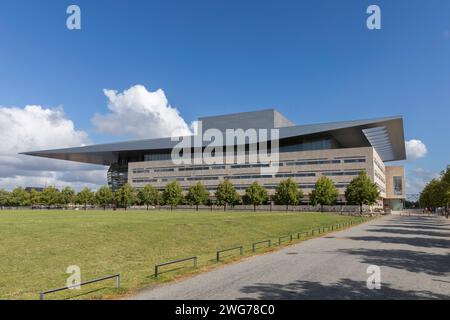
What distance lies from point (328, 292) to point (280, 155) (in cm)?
10554

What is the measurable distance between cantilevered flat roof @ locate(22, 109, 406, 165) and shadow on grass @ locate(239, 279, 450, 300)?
92.4 meters

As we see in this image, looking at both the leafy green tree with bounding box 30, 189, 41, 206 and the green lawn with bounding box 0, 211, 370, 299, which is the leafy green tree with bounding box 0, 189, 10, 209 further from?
the green lawn with bounding box 0, 211, 370, 299

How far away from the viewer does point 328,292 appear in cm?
1214

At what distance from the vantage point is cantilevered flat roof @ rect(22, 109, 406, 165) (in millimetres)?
104562

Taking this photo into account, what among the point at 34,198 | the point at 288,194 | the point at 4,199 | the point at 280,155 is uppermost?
the point at 280,155

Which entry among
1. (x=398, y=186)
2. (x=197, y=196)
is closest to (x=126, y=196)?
(x=197, y=196)

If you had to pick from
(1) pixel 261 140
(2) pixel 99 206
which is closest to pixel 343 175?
(1) pixel 261 140

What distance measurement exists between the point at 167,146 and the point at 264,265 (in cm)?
11715

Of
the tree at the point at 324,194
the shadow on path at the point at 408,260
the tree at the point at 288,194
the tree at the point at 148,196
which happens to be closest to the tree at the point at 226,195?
the tree at the point at 288,194

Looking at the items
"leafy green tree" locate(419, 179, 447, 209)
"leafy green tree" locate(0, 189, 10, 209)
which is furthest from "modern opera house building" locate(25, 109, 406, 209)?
"leafy green tree" locate(0, 189, 10, 209)

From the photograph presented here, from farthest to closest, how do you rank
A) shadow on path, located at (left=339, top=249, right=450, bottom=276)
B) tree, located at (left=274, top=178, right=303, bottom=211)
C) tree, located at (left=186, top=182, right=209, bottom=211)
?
tree, located at (left=186, top=182, right=209, bottom=211) < tree, located at (left=274, top=178, right=303, bottom=211) < shadow on path, located at (left=339, top=249, right=450, bottom=276)

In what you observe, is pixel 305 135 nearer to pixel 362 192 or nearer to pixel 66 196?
pixel 362 192

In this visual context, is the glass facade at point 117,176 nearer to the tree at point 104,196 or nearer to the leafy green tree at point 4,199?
the tree at point 104,196

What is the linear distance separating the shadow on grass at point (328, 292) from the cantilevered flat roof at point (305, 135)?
303 ft
